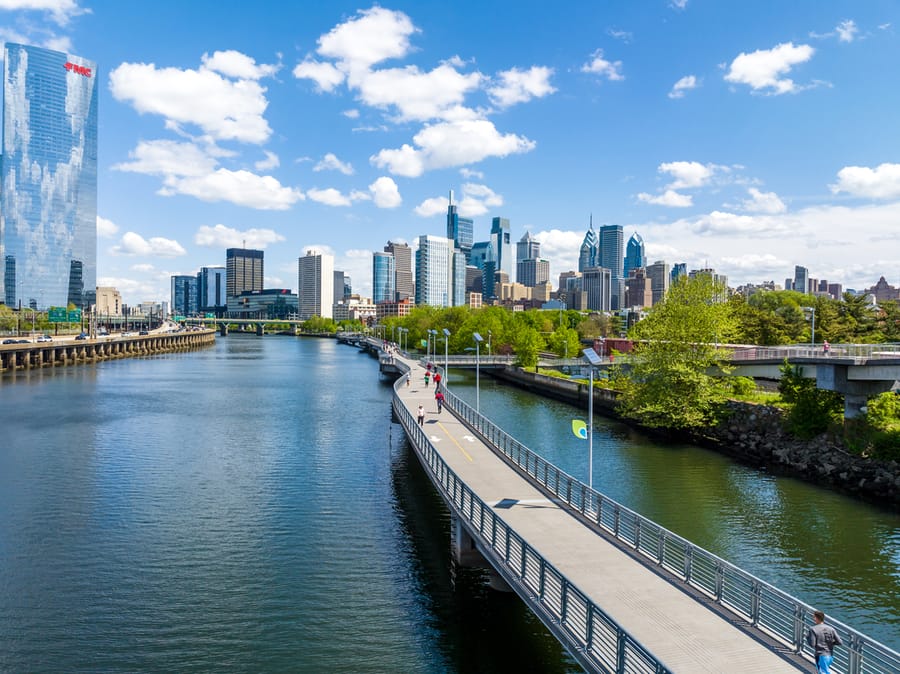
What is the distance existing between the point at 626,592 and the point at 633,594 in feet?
0.59

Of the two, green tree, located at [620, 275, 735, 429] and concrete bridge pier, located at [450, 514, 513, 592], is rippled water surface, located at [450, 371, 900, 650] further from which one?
concrete bridge pier, located at [450, 514, 513, 592]

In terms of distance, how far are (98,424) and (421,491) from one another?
34.5 metres

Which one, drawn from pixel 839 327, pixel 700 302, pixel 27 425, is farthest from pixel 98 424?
pixel 839 327

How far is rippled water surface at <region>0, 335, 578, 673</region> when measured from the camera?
20219mm

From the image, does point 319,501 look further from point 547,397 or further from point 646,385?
point 547,397

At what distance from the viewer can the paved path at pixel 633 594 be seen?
560 inches

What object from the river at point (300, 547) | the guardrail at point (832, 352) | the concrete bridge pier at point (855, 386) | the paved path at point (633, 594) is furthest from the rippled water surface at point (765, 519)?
the guardrail at point (832, 352)

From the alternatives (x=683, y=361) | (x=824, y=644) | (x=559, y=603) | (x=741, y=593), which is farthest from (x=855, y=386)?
(x=824, y=644)

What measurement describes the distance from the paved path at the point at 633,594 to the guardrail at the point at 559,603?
0.59m

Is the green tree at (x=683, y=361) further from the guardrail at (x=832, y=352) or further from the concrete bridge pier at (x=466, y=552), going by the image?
the concrete bridge pier at (x=466, y=552)

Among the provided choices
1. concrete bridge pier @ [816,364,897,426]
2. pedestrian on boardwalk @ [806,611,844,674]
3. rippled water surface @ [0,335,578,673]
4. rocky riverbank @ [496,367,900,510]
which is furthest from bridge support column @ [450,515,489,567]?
concrete bridge pier @ [816,364,897,426]

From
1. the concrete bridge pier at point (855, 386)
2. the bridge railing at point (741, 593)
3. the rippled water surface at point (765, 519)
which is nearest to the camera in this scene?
the bridge railing at point (741, 593)

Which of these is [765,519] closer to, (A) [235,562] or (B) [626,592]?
(B) [626,592]

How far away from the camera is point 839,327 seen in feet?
282
